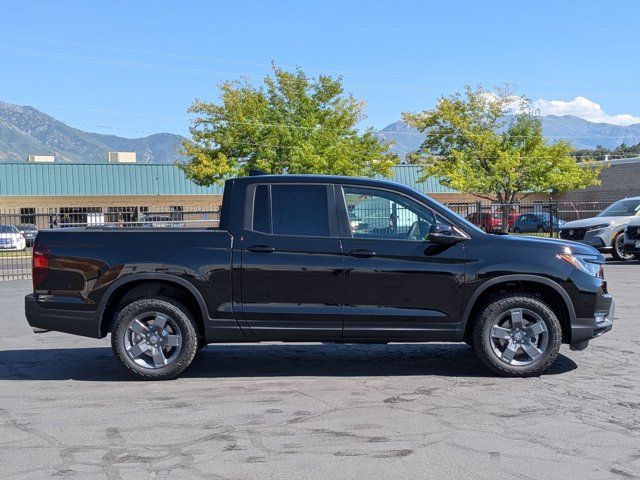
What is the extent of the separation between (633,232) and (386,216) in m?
15.1

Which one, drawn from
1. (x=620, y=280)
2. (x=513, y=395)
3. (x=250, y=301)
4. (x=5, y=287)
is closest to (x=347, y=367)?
(x=250, y=301)

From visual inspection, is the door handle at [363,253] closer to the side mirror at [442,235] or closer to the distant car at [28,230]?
the side mirror at [442,235]

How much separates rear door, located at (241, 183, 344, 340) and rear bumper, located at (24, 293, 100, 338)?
154 cm

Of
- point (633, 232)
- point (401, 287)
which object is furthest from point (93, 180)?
point (401, 287)

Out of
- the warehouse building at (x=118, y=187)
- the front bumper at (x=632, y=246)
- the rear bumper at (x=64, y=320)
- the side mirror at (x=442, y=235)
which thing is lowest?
the rear bumper at (x=64, y=320)

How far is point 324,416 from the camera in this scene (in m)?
6.39

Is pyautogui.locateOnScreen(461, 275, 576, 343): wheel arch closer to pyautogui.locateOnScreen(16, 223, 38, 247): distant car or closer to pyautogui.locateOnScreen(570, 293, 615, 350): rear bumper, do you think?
pyautogui.locateOnScreen(570, 293, 615, 350): rear bumper

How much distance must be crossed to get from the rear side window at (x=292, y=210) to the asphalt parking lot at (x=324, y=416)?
4.97 ft

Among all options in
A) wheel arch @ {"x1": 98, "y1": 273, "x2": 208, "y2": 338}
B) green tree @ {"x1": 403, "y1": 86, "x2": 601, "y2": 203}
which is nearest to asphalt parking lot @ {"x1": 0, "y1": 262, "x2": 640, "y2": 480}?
wheel arch @ {"x1": 98, "y1": 273, "x2": 208, "y2": 338}

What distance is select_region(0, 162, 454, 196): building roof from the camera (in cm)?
5103

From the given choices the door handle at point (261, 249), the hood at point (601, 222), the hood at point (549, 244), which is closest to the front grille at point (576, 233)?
the hood at point (601, 222)

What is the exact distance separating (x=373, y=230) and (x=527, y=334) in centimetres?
182

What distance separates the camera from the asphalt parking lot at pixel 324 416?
5203 mm

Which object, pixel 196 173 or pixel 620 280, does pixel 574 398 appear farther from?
pixel 196 173
